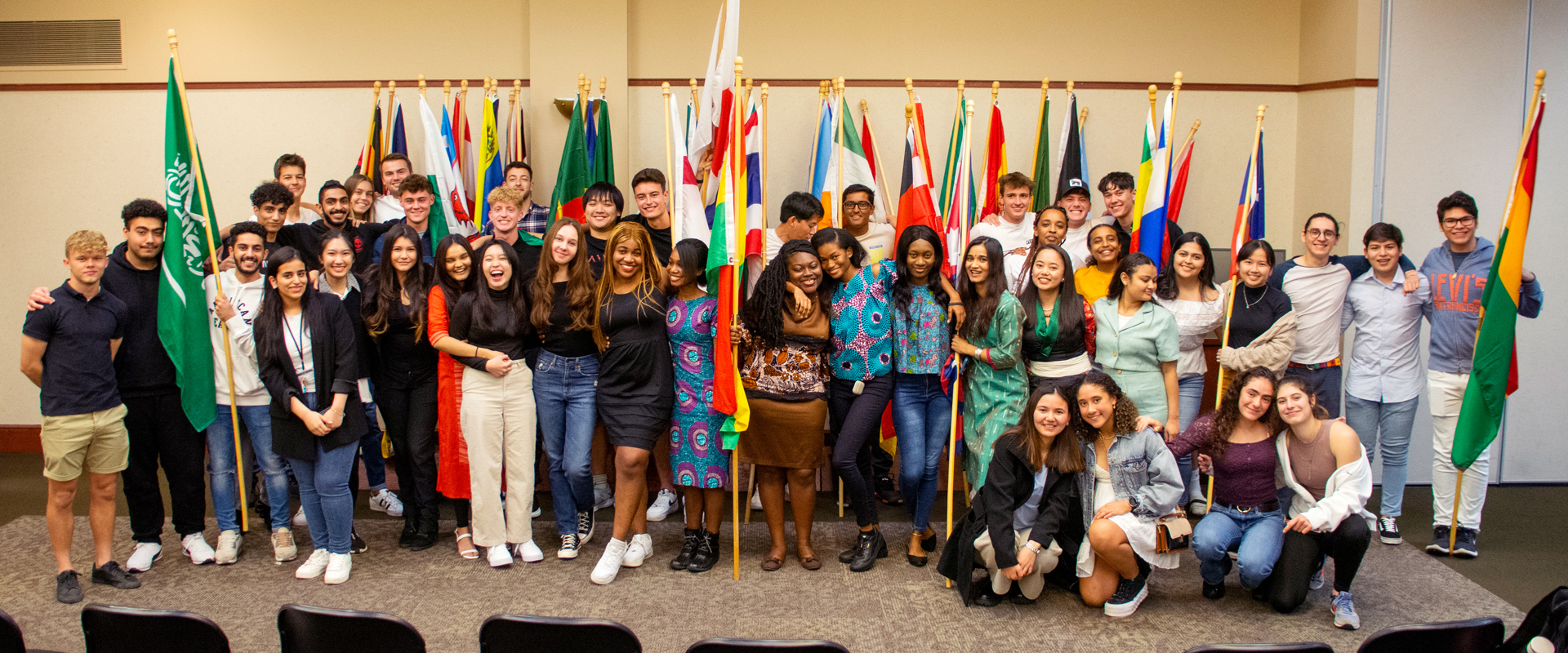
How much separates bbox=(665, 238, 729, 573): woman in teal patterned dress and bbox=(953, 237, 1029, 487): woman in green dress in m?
0.99

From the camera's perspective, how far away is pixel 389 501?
15.2 feet

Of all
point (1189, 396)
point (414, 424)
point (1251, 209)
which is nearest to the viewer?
point (414, 424)

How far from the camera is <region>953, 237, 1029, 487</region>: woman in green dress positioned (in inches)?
147

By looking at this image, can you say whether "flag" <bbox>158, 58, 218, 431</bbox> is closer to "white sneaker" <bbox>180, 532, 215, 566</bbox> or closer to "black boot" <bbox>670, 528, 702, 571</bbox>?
"white sneaker" <bbox>180, 532, 215, 566</bbox>

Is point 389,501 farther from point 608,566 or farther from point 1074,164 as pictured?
point 1074,164

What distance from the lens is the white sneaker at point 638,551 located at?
153 inches

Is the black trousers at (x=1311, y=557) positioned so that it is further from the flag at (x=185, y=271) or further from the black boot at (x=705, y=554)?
the flag at (x=185, y=271)

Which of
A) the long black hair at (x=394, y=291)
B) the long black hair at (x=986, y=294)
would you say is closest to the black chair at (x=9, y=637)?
the long black hair at (x=394, y=291)

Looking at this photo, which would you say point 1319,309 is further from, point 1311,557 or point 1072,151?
point 1072,151

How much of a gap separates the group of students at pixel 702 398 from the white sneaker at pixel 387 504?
1.67 ft

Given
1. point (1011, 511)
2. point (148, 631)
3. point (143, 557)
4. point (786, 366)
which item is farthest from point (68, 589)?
point (1011, 511)

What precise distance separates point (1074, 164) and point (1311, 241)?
70.0 inches

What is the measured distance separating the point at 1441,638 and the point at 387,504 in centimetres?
419

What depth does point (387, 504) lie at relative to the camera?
4641 mm
